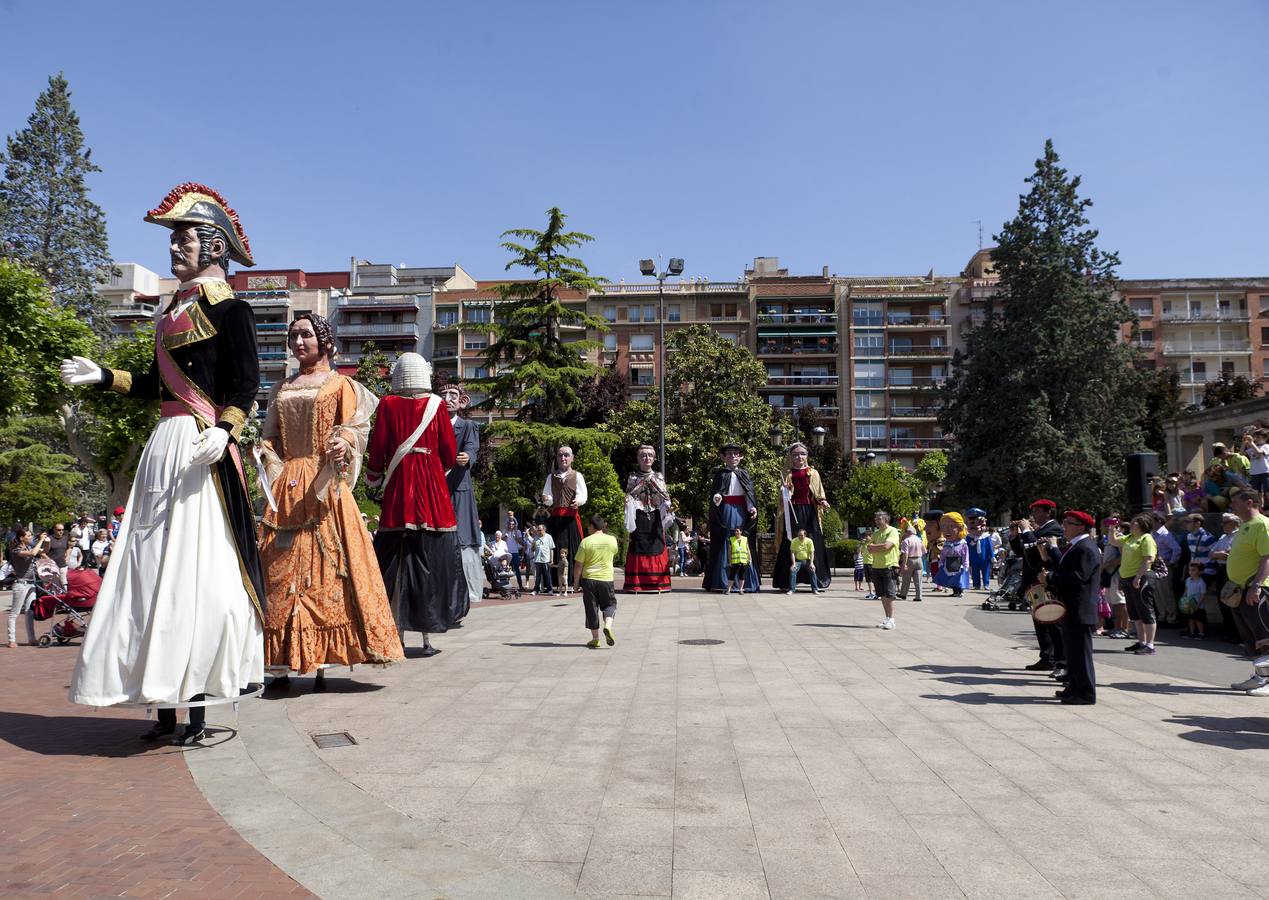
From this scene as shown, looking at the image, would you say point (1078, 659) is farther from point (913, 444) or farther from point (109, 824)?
point (913, 444)

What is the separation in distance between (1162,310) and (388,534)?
86.9 meters

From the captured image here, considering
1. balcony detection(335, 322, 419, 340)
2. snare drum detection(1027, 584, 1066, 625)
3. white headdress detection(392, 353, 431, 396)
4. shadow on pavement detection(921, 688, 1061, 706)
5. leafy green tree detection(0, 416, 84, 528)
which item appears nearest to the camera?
shadow on pavement detection(921, 688, 1061, 706)

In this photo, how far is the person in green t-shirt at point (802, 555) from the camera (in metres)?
18.5

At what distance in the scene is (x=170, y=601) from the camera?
5.23m

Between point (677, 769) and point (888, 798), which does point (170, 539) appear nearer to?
point (677, 769)

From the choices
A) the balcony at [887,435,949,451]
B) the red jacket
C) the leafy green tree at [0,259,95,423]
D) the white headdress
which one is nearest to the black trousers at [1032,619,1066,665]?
the red jacket

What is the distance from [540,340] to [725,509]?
23287mm

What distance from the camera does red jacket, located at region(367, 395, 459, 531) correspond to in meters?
8.44

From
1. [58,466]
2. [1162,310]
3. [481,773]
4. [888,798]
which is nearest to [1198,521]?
[888,798]

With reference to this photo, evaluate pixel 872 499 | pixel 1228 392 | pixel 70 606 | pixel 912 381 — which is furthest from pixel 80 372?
pixel 912 381

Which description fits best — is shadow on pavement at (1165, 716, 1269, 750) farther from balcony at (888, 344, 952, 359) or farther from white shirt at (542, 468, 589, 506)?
balcony at (888, 344, 952, 359)

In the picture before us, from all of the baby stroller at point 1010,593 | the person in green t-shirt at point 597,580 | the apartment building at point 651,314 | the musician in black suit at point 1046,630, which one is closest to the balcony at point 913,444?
the apartment building at point 651,314

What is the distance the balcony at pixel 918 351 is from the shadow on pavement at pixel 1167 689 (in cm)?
7327

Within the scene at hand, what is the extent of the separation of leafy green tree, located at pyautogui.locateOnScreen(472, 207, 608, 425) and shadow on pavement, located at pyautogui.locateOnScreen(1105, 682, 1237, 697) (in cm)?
3127
